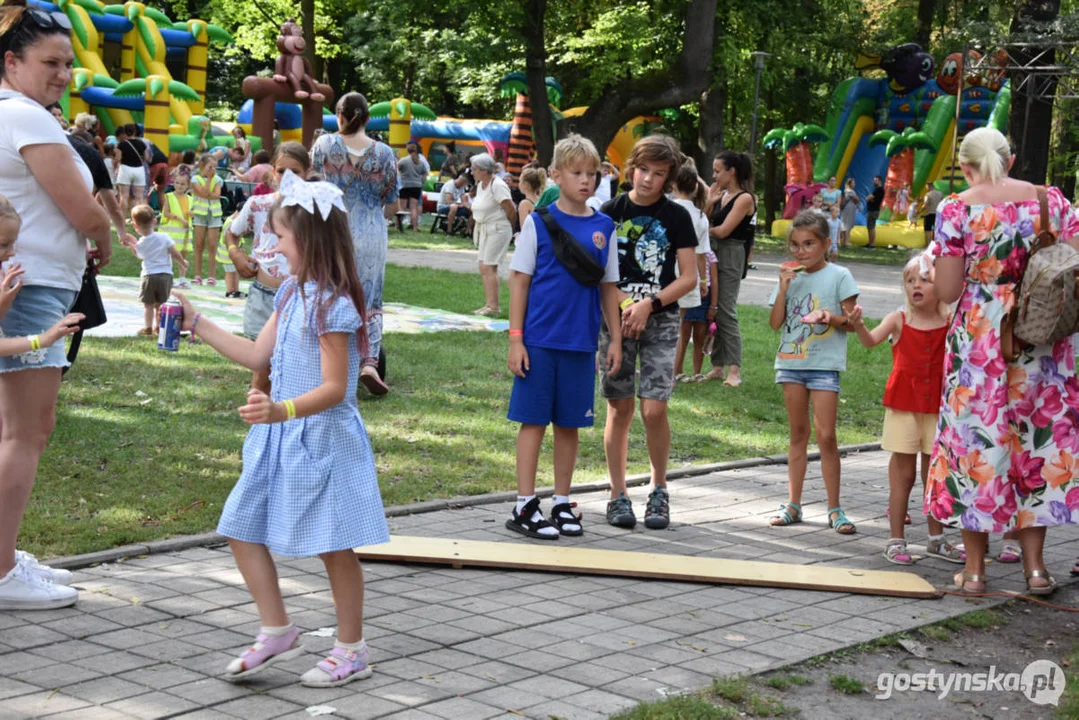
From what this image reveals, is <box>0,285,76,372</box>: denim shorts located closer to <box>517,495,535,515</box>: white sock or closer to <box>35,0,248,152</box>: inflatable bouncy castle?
<box>517,495,535,515</box>: white sock

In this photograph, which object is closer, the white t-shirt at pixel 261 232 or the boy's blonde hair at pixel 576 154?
the boy's blonde hair at pixel 576 154

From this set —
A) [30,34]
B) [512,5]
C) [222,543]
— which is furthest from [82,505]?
[512,5]

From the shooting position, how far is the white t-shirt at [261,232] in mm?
8234

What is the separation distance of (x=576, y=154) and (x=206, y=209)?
434 inches

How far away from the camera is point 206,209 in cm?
1650

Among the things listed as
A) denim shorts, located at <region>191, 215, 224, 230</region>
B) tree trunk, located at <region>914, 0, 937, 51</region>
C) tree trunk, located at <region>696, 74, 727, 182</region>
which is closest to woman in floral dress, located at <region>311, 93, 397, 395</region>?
denim shorts, located at <region>191, 215, 224, 230</region>

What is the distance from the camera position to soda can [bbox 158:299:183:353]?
14.3 feet

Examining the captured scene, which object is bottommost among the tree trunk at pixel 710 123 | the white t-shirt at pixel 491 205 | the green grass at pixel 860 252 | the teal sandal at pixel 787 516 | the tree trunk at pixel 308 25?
the teal sandal at pixel 787 516

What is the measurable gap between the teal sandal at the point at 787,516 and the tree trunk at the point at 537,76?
22314mm

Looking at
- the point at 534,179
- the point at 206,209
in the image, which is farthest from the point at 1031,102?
the point at 206,209

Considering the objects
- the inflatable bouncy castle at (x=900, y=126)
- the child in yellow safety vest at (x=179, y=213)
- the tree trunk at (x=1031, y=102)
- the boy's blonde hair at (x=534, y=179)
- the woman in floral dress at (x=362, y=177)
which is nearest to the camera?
the woman in floral dress at (x=362, y=177)

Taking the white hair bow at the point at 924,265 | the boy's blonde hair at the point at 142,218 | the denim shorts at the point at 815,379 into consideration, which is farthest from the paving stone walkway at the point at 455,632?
the boy's blonde hair at the point at 142,218

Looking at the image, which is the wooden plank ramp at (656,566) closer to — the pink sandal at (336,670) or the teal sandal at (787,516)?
the teal sandal at (787,516)

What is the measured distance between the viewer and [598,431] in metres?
9.51
